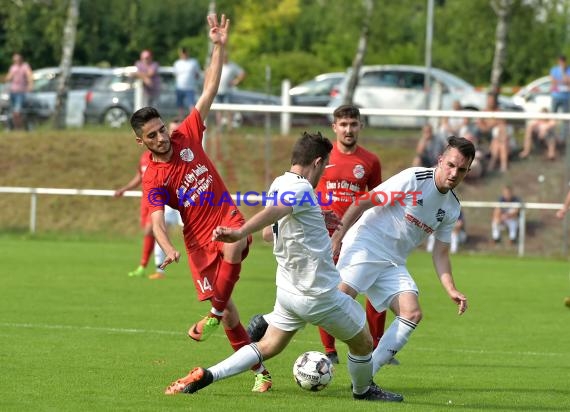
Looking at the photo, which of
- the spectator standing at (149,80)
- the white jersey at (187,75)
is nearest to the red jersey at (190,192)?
the white jersey at (187,75)

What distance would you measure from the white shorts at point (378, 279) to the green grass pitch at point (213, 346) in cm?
67

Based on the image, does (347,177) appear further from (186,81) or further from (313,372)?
(186,81)

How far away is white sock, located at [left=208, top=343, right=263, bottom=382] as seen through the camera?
7.96 metres

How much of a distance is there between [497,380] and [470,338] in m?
2.77

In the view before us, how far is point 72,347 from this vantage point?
10.6 meters

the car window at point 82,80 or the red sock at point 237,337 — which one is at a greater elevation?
the car window at point 82,80

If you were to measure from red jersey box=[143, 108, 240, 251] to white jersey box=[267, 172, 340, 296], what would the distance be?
4.07 feet

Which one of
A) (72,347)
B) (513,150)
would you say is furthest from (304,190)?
(513,150)

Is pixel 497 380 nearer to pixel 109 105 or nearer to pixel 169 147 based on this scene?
pixel 169 147

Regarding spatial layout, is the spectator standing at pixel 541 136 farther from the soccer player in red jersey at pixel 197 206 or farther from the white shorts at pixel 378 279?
the soccer player in red jersey at pixel 197 206

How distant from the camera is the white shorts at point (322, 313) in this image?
7.80m

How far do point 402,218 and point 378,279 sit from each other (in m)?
0.51

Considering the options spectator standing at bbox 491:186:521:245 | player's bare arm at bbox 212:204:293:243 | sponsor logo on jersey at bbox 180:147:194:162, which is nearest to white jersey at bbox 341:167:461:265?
sponsor logo on jersey at bbox 180:147:194:162

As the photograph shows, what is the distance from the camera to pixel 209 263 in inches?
352
